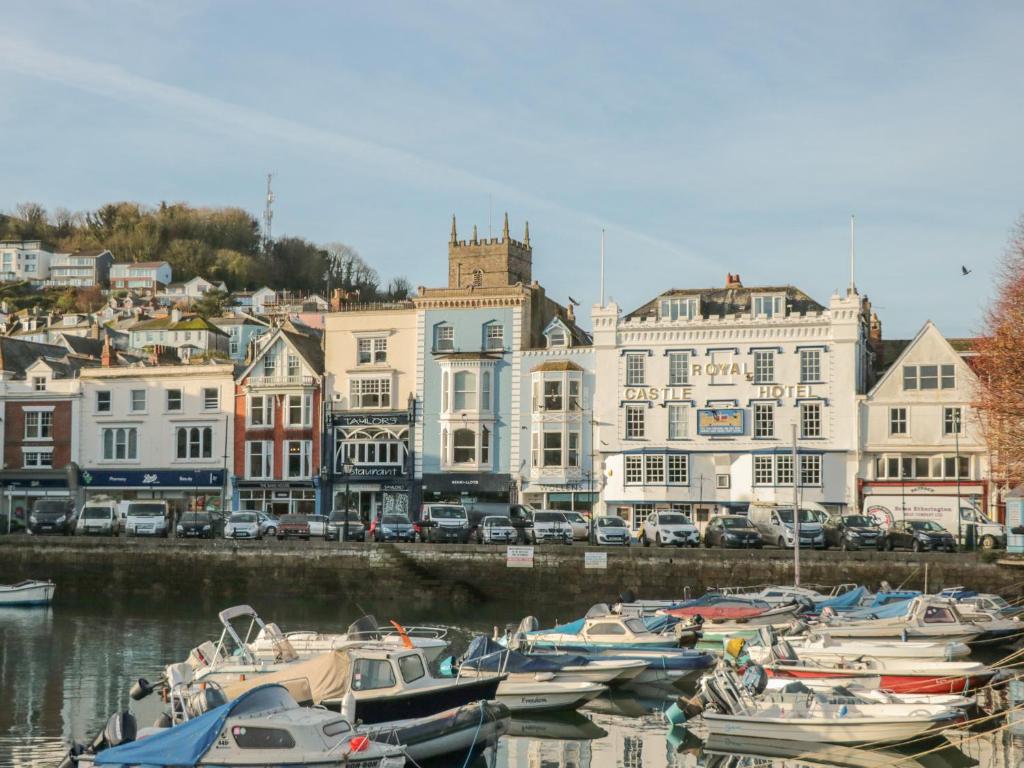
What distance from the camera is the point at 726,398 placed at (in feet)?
234

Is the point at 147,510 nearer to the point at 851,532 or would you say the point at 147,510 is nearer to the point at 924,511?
the point at 851,532

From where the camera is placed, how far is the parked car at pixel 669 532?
6016 centimetres

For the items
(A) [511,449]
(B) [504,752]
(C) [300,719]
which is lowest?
(B) [504,752]

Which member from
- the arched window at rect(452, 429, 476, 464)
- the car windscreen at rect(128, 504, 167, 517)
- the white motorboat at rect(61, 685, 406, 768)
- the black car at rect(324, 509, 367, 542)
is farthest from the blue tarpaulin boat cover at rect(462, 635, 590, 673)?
the arched window at rect(452, 429, 476, 464)

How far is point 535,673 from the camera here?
113 feet

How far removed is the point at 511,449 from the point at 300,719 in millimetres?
51375

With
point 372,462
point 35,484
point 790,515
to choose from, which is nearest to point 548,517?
point 790,515

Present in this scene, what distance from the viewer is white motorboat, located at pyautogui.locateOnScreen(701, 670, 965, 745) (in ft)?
92.6

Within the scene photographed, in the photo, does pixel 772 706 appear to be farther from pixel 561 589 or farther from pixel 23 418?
pixel 23 418

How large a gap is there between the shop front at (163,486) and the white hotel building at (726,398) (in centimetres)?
2386

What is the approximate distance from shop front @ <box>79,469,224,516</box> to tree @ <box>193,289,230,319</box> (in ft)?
290


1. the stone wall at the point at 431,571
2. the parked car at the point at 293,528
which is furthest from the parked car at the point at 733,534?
the parked car at the point at 293,528

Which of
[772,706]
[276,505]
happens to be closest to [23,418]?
[276,505]

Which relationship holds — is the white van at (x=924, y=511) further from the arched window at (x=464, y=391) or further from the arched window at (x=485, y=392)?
the arched window at (x=464, y=391)
